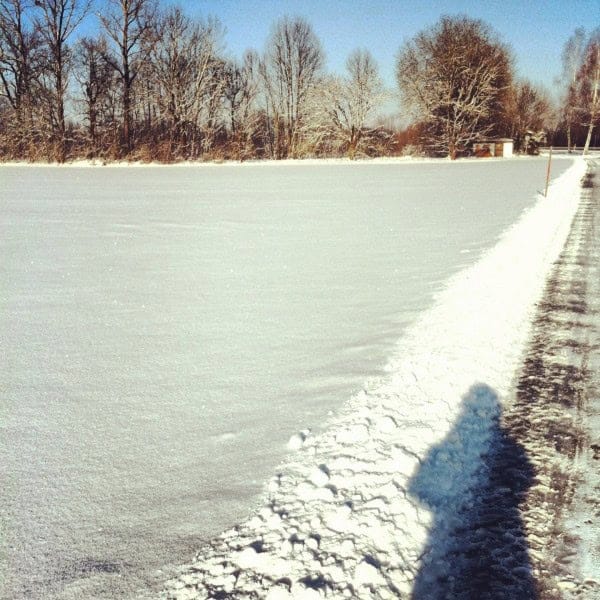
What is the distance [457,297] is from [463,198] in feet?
42.5

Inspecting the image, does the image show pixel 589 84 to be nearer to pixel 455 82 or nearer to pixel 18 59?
pixel 455 82

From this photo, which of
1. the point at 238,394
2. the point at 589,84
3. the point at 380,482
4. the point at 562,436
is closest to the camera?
the point at 380,482

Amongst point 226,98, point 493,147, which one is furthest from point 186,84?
point 493,147

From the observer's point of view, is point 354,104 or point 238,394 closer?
point 238,394

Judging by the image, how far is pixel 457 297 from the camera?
6.42 meters

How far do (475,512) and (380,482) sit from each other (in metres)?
0.52

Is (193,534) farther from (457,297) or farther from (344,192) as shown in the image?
(344,192)

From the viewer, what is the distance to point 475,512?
8.82ft

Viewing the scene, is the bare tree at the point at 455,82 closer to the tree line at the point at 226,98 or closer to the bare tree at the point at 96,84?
the tree line at the point at 226,98

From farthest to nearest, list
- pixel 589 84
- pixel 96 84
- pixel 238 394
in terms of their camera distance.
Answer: pixel 589 84 < pixel 96 84 < pixel 238 394

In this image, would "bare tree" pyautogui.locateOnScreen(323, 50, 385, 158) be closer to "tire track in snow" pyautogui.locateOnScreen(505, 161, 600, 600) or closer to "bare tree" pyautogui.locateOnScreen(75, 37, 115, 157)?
"bare tree" pyautogui.locateOnScreen(75, 37, 115, 157)

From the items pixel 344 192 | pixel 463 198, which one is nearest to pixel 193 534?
pixel 463 198

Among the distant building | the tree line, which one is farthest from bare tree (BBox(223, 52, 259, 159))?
the distant building

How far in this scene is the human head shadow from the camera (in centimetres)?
226
